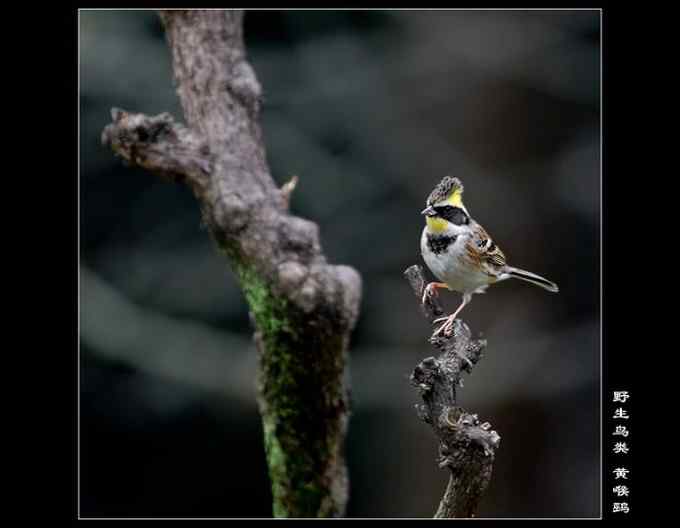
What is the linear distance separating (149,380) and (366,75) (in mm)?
2137

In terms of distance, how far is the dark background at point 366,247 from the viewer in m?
4.23

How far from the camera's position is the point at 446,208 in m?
2.56

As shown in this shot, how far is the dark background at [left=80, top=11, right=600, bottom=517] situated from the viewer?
423cm


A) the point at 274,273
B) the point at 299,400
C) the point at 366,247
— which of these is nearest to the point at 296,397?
the point at 299,400

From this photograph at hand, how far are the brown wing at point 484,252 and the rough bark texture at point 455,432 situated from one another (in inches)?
20.3

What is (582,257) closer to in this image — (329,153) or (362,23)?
(329,153)

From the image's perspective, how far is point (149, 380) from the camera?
498 centimetres

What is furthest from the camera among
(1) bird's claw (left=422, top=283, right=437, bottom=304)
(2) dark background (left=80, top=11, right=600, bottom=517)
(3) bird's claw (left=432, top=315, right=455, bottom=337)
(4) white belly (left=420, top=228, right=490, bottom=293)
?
(2) dark background (left=80, top=11, right=600, bottom=517)

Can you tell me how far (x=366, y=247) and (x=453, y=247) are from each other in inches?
79.1

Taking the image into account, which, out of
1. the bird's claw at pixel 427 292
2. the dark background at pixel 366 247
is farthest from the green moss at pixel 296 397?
the dark background at pixel 366 247

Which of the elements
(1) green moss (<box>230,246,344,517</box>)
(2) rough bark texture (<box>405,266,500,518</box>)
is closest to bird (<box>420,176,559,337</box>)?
(2) rough bark texture (<box>405,266,500,518</box>)

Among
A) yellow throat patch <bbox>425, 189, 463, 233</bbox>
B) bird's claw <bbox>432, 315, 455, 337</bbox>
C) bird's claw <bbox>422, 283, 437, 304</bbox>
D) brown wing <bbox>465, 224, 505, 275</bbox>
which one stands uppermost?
yellow throat patch <bbox>425, 189, 463, 233</bbox>

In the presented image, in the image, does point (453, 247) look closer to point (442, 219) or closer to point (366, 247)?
point (442, 219)

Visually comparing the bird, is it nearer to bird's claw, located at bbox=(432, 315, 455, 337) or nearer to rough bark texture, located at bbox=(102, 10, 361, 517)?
bird's claw, located at bbox=(432, 315, 455, 337)
